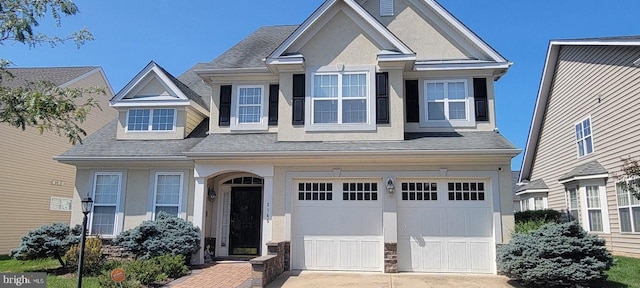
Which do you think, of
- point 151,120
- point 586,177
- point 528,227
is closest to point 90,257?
point 151,120

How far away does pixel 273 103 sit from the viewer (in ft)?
44.2

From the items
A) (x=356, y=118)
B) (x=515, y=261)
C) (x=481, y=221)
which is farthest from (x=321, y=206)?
(x=515, y=261)

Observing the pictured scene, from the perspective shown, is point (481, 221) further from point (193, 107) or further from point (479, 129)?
point (193, 107)

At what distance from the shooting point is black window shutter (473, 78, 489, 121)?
12.7m

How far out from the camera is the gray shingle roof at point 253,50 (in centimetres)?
1370

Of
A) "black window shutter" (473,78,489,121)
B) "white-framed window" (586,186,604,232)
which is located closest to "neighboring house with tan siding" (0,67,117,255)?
"black window shutter" (473,78,489,121)

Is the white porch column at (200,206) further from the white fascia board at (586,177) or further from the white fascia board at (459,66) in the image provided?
the white fascia board at (586,177)

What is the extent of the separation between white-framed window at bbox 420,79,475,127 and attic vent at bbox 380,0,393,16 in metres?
2.64

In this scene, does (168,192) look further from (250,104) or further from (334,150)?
(334,150)

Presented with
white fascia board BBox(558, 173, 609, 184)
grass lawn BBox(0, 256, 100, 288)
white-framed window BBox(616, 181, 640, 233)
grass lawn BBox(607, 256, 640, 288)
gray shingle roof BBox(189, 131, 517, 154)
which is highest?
gray shingle roof BBox(189, 131, 517, 154)

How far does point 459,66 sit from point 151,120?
9.52 meters

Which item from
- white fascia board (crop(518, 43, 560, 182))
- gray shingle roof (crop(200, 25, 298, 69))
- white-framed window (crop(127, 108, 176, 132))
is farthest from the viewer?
white fascia board (crop(518, 43, 560, 182))

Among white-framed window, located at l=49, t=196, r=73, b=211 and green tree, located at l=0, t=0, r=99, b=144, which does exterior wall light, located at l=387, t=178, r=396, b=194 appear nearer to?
green tree, located at l=0, t=0, r=99, b=144

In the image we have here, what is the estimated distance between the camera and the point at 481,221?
453 inches
